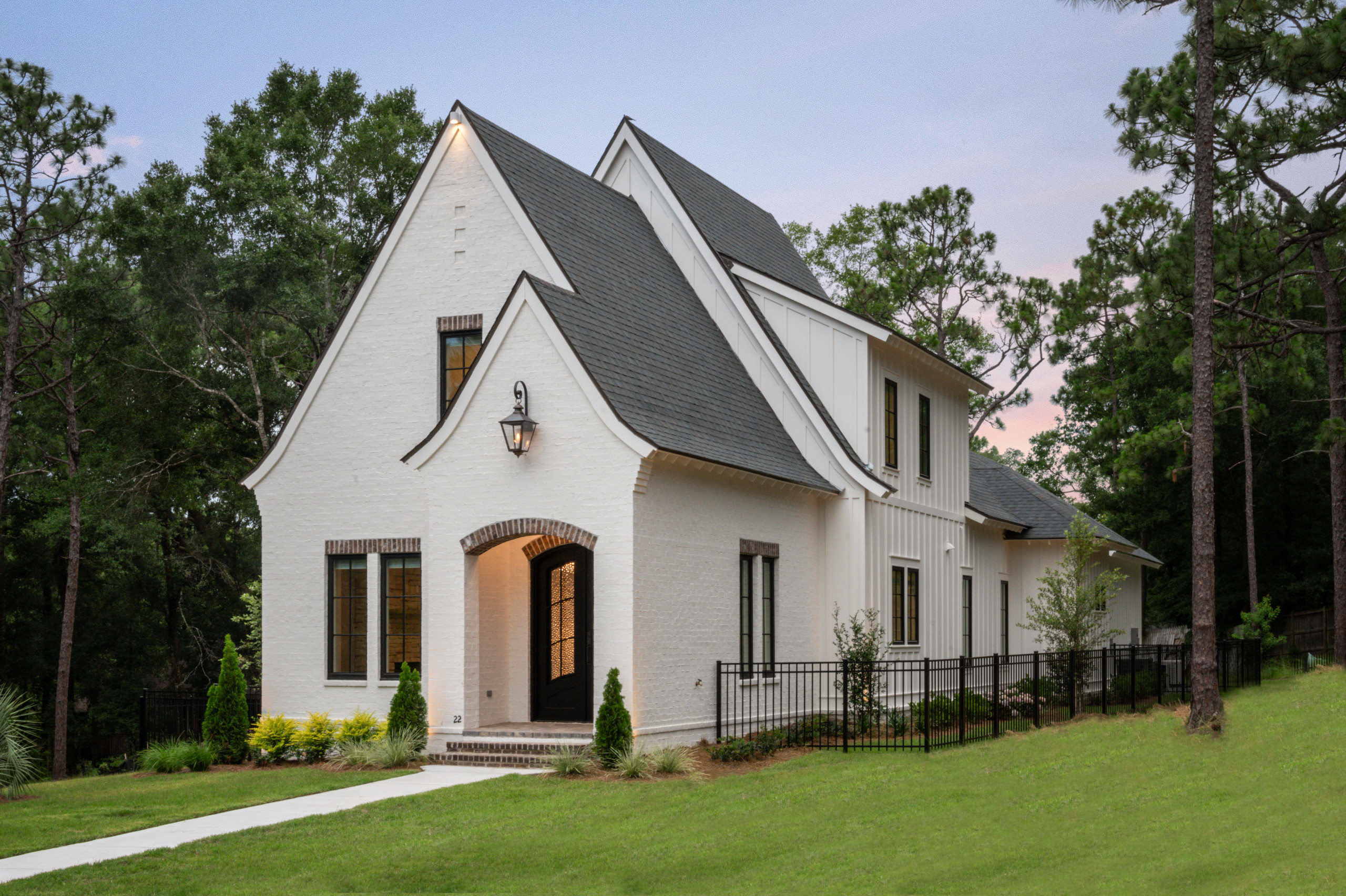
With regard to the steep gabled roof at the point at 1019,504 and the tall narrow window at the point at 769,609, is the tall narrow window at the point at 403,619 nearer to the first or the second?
the tall narrow window at the point at 769,609

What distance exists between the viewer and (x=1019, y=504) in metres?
31.5

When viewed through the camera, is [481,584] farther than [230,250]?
No

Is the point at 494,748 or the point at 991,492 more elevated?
the point at 991,492

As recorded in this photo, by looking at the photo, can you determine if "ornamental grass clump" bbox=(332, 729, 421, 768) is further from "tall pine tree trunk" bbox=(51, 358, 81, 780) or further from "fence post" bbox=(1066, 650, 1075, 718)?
"tall pine tree trunk" bbox=(51, 358, 81, 780)

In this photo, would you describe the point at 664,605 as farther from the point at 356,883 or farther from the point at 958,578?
the point at 958,578

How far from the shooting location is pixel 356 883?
9.23 metres

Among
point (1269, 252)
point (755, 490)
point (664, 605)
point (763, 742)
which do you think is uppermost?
point (1269, 252)

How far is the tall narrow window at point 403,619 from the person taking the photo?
59.5 feet

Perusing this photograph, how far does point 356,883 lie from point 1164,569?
42905 millimetres

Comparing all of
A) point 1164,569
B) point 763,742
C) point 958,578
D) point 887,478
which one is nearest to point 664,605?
point 763,742

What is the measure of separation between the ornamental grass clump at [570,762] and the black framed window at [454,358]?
592cm

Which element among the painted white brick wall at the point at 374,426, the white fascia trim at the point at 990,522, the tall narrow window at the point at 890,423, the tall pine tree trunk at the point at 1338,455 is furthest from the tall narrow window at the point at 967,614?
the painted white brick wall at the point at 374,426

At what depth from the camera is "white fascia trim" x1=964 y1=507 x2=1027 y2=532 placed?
1042 inches

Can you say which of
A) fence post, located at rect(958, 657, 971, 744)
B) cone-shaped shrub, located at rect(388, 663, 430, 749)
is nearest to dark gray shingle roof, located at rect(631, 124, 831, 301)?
fence post, located at rect(958, 657, 971, 744)
